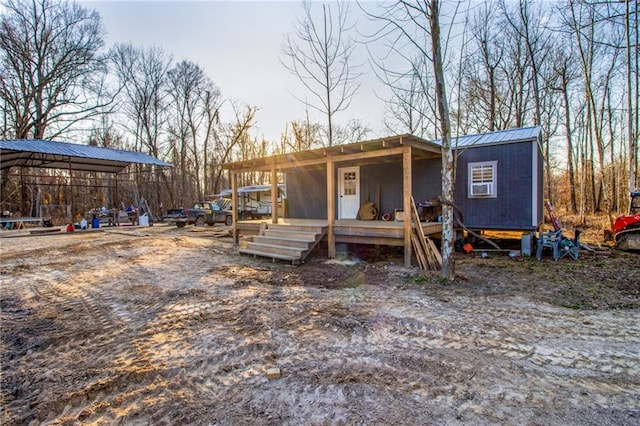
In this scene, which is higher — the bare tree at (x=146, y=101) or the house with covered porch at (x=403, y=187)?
the bare tree at (x=146, y=101)

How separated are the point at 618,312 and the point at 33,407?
5932mm

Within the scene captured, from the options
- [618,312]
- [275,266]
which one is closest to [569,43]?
[618,312]

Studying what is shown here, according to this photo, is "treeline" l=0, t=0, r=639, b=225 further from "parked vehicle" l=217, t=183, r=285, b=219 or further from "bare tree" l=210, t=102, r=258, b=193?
"parked vehicle" l=217, t=183, r=285, b=219

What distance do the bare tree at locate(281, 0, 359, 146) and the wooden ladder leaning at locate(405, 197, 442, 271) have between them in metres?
7.59

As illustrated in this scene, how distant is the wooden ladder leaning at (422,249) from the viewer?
6488 mm

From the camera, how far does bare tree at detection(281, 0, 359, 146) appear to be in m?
12.7

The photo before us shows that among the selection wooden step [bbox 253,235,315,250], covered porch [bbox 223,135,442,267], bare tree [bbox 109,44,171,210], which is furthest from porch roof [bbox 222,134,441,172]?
bare tree [bbox 109,44,171,210]

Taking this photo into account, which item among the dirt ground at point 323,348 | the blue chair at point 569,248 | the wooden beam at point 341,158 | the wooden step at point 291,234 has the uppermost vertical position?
the wooden beam at point 341,158

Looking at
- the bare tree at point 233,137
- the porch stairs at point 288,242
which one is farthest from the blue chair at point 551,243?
the bare tree at point 233,137

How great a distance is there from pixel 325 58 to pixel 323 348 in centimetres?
1302

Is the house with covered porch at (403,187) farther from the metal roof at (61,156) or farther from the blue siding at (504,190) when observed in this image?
the metal roof at (61,156)

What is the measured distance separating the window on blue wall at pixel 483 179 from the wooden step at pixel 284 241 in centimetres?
468

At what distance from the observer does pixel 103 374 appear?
266 cm

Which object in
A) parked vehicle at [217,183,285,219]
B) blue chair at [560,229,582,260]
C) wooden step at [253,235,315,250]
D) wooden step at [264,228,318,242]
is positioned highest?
parked vehicle at [217,183,285,219]
